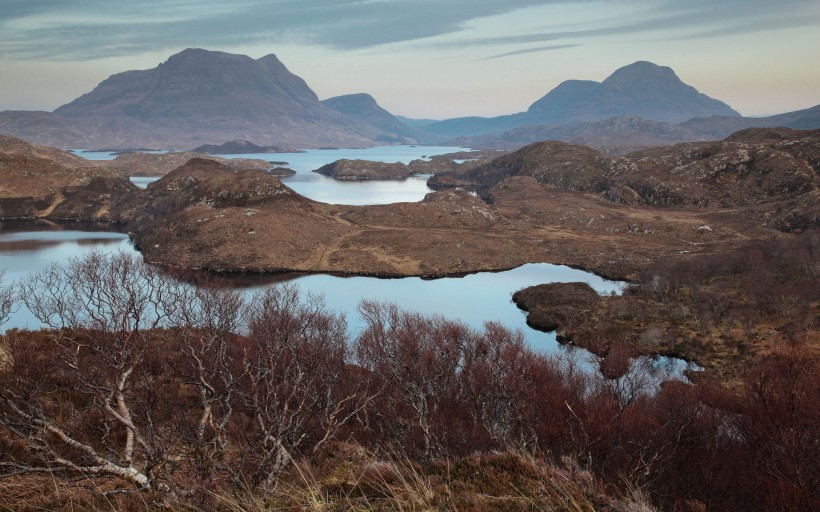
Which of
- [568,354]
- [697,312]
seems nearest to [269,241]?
[568,354]

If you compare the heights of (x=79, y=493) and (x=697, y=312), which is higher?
(x=79, y=493)

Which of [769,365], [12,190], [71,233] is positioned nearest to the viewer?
[769,365]

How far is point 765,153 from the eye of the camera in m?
166

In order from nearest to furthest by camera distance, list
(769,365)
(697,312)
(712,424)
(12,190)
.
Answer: (712,424)
(769,365)
(697,312)
(12,190)

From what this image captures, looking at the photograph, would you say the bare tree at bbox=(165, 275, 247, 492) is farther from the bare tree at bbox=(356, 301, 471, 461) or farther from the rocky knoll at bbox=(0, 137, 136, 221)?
the rocky knoll at bbox=(0, 137, 136, 221)

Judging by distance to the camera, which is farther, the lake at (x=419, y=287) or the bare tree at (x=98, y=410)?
the lake at (x=419, y=287)

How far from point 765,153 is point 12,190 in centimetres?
26996

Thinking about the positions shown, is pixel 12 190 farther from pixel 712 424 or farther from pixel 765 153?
pixel 765 153

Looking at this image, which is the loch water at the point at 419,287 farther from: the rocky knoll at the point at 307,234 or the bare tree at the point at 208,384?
the bare tree at the point at 208,384

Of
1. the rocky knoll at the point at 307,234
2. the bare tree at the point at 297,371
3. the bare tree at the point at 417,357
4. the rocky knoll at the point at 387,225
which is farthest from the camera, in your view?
the rocky knoll at the point at 387,225

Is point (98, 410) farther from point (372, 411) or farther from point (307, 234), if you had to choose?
point (307, 234)

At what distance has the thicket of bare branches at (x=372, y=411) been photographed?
56.1 feet

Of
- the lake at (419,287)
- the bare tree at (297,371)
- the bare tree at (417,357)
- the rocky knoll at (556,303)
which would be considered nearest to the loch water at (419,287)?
the lake at (419,287)

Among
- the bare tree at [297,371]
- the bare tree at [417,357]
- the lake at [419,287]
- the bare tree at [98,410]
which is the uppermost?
the bare tree at [98,410]
